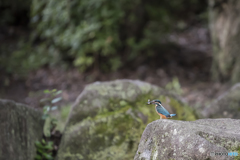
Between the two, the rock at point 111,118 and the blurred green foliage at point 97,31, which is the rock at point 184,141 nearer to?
the rock at point 111,118

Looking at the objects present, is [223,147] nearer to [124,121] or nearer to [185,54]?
[124,121]

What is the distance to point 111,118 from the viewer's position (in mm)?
2328

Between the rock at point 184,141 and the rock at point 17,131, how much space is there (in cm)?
109

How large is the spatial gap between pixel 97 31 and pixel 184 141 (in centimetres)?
438

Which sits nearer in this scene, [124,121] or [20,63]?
[124,121]

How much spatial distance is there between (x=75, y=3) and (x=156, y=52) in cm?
238

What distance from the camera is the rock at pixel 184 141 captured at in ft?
3.91

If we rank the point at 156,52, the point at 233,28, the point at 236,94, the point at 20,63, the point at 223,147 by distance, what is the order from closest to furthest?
the point at 223,147 → the point at 236,94 → the point at 233,28 → the point at 156,52 → the point at 20,63

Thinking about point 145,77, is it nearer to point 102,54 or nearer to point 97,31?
point 102,54

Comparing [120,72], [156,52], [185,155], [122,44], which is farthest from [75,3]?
[185,155]

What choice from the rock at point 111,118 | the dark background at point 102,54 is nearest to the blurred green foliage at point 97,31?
the dark background at point 102,54

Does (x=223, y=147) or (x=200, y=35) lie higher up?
(x=200, y=35)

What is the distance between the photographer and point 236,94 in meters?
2.93

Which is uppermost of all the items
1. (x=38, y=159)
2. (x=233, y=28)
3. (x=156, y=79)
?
(x=233, y=28)
